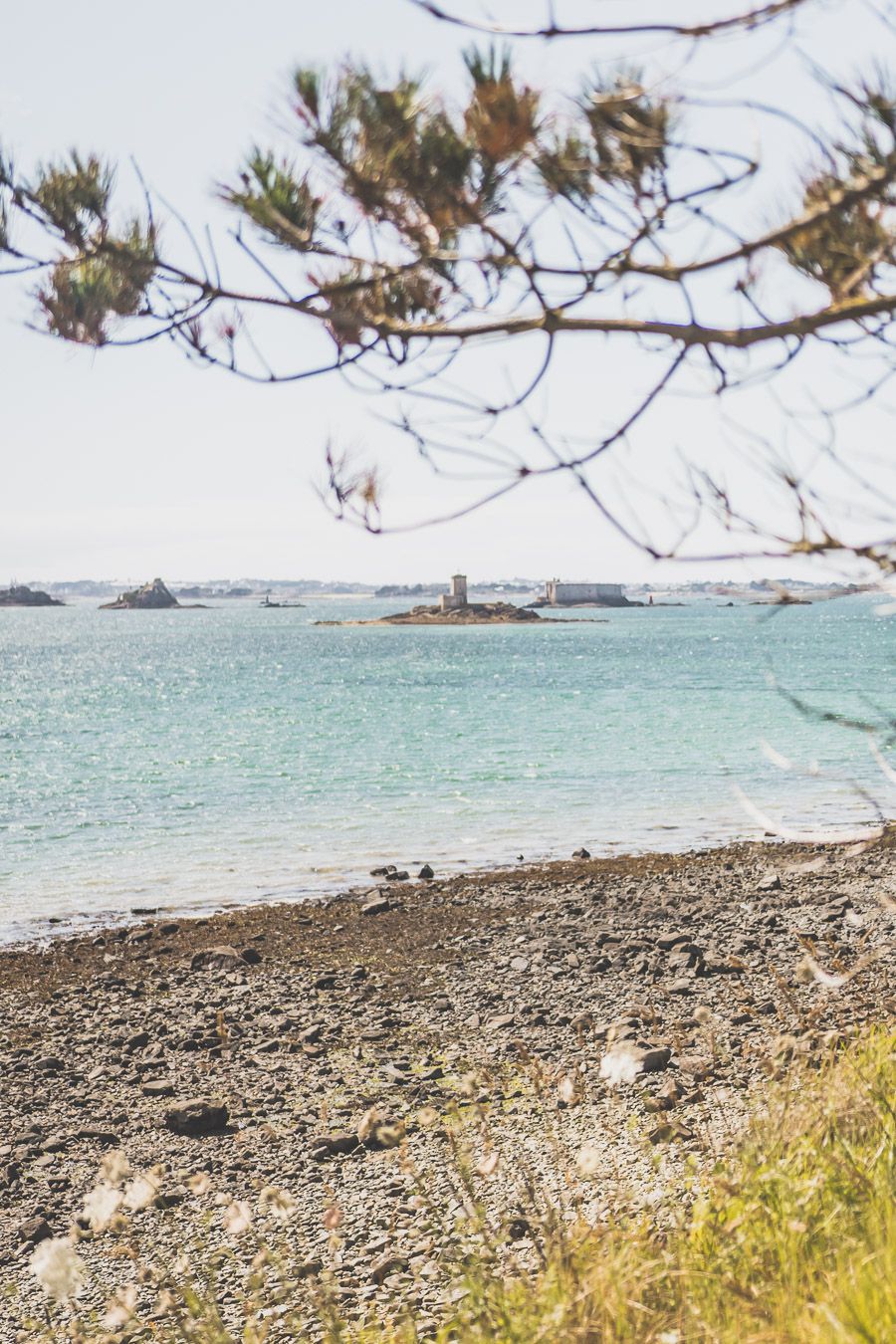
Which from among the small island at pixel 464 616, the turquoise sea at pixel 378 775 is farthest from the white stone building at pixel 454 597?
the turquoise sea at pixel 378 775

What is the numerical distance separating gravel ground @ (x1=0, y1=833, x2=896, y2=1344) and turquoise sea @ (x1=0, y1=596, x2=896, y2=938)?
1.65 metres

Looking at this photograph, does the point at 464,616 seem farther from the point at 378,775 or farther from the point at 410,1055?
the point at 410,1055

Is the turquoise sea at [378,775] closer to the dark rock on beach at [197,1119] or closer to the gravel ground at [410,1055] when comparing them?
the gravel ground at [410,1055]

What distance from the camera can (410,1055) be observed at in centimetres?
850

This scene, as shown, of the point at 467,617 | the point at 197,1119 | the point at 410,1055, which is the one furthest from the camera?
the point at 467,617

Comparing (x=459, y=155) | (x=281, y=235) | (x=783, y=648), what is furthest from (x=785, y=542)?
(x=783, y=648)

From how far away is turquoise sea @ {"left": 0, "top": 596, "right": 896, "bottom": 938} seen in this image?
57.4 feet

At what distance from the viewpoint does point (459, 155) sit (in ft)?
11.5

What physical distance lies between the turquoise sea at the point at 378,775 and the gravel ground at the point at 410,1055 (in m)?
1.65

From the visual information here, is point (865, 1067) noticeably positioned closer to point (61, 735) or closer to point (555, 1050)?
point (555, 1050)

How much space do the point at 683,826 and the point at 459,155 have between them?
57.4 ft

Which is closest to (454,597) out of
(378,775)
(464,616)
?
(464,616)

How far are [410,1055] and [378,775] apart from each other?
61.6 feet

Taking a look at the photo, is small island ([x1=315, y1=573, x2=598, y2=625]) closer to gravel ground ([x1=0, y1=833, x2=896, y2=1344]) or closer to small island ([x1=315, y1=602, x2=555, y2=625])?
small island ([x1=315, y1=602, x2=555, y2=625])
